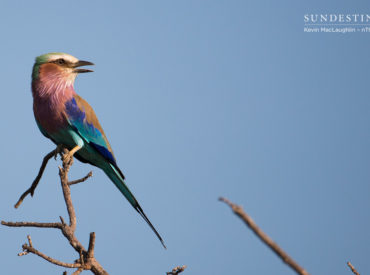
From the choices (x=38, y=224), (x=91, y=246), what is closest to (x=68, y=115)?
(x=38, y=224)

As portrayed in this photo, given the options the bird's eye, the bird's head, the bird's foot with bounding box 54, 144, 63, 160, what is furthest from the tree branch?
the bird's eye

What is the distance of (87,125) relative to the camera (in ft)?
19.1

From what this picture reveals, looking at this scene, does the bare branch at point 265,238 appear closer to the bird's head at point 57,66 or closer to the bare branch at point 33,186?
the bare branch at point 33,186

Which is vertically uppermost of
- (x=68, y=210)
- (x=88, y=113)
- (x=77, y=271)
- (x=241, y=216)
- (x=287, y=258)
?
(x=88, y=113)

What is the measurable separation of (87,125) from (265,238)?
5.02 metres

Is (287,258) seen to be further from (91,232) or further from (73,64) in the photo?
(73,64)

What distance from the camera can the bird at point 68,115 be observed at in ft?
18.5

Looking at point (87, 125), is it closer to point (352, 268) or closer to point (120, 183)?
point (120, 183)

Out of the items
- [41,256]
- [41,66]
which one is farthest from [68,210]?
[41,66]

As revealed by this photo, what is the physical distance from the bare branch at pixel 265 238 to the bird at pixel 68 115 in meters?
4.49

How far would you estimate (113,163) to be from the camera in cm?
586

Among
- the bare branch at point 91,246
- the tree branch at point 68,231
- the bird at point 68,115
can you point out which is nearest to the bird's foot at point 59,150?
the bird at point 68,115

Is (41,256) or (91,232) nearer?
(91,232)

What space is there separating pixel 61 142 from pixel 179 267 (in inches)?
134
